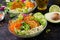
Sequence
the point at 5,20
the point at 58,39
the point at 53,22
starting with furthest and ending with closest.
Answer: the point at 5,20, the point at 53,22, the point at 58,39

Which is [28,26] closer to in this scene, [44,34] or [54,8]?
[44,34]

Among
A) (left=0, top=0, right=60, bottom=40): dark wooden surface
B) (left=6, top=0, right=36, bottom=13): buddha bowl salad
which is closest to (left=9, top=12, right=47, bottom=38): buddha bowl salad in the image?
(left=0, top=0, right=60, bottom=40): dark wooden surface

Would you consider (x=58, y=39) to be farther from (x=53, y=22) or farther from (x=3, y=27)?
(x=3, y=27)

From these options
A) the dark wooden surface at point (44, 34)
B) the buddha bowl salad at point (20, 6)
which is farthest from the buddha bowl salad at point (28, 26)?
the buddha bowl salad at point (20, 6)

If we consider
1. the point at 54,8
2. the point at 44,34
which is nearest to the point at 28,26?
the point at 44,34

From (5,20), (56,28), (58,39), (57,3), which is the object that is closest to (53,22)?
(56,28)

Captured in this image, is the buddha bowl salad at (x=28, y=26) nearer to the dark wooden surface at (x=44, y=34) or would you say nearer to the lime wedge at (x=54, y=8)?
the dark wooden surface at (x=44, y=34)
